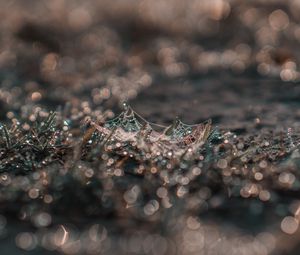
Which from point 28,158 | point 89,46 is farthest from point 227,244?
point 89,46

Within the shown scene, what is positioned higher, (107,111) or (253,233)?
(253,233)

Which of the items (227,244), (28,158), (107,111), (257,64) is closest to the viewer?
(227,244)

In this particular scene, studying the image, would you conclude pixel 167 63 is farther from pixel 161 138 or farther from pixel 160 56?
pixel 161 138

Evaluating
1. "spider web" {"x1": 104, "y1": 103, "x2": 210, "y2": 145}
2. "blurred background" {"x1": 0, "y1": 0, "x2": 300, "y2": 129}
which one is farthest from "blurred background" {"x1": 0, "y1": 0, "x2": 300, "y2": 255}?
"spider web" {"x1": 104, "y1": 103, "x2": 210, "y2": 145}

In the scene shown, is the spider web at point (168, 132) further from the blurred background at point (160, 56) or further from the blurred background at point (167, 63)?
the blurred background at point (160, 56)

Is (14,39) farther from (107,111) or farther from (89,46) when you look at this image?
(107,111)

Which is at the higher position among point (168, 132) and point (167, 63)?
point (168, 132)

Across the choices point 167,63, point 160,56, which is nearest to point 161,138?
point 167,63

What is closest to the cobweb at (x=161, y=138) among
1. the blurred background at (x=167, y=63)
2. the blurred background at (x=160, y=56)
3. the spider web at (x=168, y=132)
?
the spider web at (x=168, y=132)
